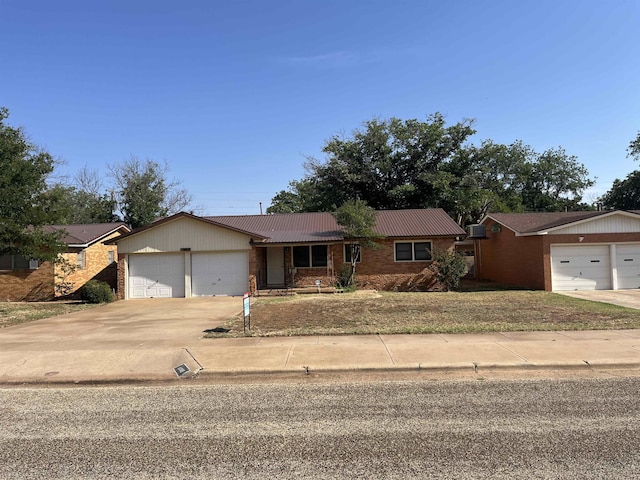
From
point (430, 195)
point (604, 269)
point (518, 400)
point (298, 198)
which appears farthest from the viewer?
point (298, 198)

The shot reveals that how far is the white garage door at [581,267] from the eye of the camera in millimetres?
20172

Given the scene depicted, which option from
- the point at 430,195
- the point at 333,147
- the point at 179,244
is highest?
the point at 333,147

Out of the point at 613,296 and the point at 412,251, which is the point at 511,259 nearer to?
the point at 412,251

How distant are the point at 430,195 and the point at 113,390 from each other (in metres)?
32.4

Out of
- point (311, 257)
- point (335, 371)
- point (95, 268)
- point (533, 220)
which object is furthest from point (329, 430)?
point (95, 268)

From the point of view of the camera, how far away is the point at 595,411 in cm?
518

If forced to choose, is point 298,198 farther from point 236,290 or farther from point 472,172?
point 236,290

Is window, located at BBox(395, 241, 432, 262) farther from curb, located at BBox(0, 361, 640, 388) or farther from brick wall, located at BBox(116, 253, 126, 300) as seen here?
curb, located at BBox(0, 361, 640, 388)

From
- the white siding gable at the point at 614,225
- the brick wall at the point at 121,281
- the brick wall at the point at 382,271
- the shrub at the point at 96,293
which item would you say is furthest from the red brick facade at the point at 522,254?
the shrub at the point at 96,293

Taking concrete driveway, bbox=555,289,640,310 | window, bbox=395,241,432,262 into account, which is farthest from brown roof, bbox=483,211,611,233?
window, bbox=395,241,432,262

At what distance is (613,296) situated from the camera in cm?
1727

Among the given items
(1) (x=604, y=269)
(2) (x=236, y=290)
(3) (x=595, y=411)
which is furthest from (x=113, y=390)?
(1) (x=604, y=269)

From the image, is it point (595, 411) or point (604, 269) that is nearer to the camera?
point (595, 411)

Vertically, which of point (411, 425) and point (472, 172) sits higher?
point (472, 172)
